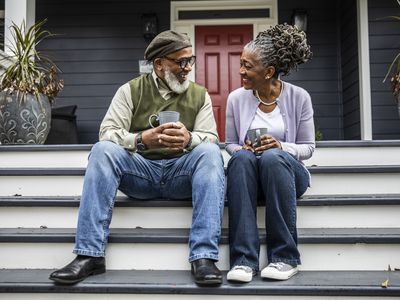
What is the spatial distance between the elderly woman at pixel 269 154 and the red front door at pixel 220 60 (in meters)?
2.95

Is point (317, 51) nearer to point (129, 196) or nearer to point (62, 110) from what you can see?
point (62, 110)

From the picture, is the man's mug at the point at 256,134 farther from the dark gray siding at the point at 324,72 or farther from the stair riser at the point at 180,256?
the dark gray siding at the point at 324,72

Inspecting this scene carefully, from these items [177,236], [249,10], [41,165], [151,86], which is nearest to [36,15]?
[249,10]

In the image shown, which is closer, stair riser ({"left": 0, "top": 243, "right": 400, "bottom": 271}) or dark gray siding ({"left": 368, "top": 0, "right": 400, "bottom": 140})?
stair riser ({"left": 0, "top": 243, "right": 400, "bottom": 271})

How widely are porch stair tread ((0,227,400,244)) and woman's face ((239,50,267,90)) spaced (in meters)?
0.66

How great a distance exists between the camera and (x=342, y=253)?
180 centimetres

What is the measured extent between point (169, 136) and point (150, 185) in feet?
0.94

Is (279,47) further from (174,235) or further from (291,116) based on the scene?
(174,235)

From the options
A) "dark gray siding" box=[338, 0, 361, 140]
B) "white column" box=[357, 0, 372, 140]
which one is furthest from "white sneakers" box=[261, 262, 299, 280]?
"dark gray siding" box=[338, 0, 361, 140]

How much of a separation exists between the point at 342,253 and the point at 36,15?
4.62m

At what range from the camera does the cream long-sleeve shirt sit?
1.92 meters

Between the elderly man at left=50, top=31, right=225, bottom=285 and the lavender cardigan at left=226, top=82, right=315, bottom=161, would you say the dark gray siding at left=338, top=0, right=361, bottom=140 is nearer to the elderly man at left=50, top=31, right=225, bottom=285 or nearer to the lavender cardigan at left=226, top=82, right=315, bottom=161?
the lavender cardigan at left=226, top=82, right=315, bottom=161

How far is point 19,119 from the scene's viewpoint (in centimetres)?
306

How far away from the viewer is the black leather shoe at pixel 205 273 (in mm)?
1563
